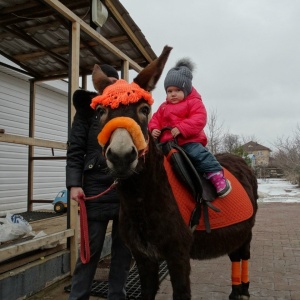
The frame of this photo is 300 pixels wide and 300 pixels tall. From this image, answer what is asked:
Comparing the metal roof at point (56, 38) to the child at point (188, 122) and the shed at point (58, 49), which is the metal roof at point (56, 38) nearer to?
the shed at point (58, 49)

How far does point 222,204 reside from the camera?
9.93 ft

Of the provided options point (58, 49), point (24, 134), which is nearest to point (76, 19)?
point (58, 49)

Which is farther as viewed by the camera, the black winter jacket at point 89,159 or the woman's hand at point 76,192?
the black winter jacket at point 89,159

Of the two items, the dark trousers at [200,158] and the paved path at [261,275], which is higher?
the dark trousers at [200,158]

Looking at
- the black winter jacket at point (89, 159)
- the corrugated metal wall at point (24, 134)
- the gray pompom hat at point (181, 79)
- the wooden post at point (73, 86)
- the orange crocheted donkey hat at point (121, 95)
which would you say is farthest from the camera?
the corrugated metal wall at point (24, 134)

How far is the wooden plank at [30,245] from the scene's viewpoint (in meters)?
3.21

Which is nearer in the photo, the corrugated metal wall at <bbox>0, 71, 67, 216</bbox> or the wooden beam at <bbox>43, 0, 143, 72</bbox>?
the wooden beam at <bbox>43, 0, 143, 72</bbox>

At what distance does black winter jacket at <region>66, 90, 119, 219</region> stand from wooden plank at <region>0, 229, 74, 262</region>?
1.02 m

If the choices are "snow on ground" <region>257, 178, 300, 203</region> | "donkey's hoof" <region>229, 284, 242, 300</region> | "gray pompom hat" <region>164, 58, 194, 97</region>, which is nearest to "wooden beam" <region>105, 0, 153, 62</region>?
"gray pompom hat" <region>164, 58, 194, 97</region>

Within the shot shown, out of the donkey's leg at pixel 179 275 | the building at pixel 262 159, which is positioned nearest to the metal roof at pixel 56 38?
the donkey's leg at pixel 179 275

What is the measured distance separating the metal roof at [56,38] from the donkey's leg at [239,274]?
3.49 m

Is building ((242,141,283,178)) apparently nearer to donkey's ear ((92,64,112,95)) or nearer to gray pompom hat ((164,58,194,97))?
gray pompom hat ((164,58,194,97))

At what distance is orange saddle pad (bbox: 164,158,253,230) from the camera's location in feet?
8.59

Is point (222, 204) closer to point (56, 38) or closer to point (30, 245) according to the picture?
point (30, 245)
